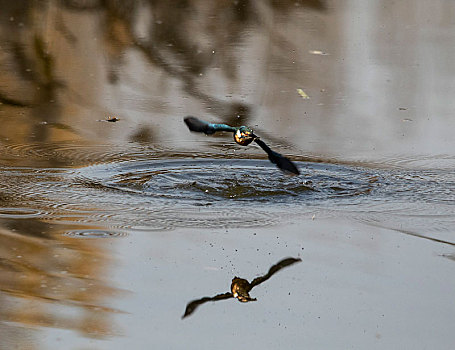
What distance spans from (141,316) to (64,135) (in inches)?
119

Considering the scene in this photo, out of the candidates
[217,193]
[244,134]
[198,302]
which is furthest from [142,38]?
[198,302]

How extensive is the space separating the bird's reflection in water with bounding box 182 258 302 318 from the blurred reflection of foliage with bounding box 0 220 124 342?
0.30 metres

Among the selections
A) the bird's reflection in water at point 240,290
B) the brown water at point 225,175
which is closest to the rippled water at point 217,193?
the brown water at point 225,175

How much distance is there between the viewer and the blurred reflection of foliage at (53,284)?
3439mm

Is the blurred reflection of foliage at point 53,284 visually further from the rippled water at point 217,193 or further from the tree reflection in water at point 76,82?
the rippled water at point 217,193

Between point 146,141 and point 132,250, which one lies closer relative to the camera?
point 132,250

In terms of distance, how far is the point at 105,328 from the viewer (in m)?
3.37

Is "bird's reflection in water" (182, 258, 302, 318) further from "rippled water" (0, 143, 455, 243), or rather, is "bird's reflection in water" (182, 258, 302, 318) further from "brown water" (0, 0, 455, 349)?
"rippled water" (0, 143, 455, 243)

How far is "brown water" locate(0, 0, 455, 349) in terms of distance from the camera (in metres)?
3.53

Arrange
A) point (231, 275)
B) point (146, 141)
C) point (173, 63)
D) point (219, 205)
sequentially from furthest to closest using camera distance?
point (173, 63) < point (146, 141) < point (219, 205) < point (231, 275)

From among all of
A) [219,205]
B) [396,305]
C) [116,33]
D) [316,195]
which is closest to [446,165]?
[316,195]

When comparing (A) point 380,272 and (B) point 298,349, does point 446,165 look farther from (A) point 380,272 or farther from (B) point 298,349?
(B) point 298,349

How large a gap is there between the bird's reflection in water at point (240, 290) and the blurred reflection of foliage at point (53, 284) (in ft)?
0.99

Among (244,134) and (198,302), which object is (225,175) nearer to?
(244,134)
